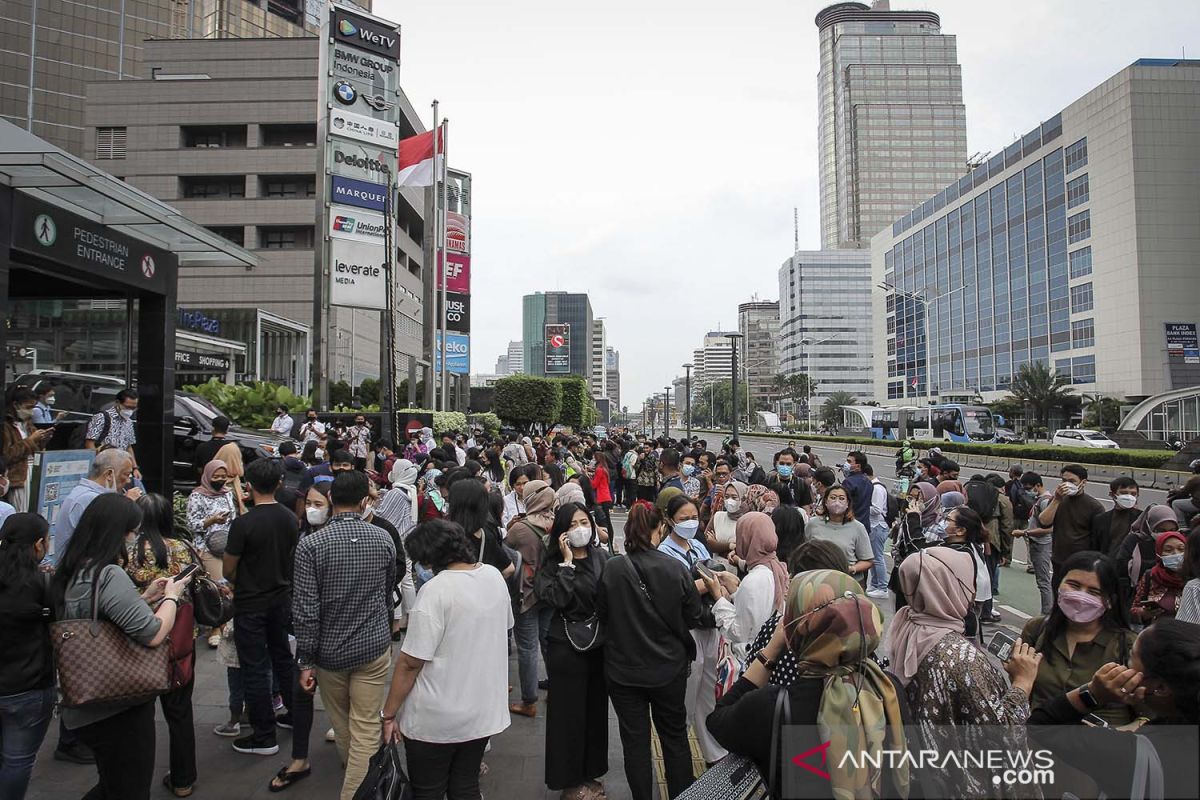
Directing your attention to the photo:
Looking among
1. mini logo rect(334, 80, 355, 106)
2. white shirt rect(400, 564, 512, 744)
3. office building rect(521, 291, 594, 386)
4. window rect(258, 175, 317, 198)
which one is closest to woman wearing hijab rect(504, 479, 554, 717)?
white shirt rect(400, 564, 512, 744)

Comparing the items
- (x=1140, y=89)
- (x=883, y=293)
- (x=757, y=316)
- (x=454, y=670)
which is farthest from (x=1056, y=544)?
(x=757, y=316)

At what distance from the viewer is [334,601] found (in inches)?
135

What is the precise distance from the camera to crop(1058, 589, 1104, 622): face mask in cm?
274

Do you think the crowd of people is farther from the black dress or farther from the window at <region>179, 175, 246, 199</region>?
the window at <region>179, 175, 246, 199</region>

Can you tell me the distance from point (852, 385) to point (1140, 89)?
6824 cm

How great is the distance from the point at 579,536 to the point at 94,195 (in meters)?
6.88

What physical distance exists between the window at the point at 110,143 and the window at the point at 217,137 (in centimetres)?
393

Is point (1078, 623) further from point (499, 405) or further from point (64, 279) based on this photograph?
point (499, 405)

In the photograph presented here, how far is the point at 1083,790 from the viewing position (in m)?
2.01

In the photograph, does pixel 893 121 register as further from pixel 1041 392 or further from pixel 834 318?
pixel 1041 392

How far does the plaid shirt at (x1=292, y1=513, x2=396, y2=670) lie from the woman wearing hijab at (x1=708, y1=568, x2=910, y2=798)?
209 cm

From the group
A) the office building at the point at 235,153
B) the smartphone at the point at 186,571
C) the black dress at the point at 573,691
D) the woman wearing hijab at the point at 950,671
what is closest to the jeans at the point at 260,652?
the smartphone at the point at 186,571

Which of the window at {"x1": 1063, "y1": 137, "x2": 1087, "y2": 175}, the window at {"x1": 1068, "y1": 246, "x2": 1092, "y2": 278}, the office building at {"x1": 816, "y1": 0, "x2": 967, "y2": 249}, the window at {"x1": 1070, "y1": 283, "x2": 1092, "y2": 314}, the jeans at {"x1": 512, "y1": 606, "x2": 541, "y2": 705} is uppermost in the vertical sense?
the office building at {"x1": 816, "y1": 0, "x2": 967, "y2": 249}

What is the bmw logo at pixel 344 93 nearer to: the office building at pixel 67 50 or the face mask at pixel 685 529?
the face mask at pixel 685 529
